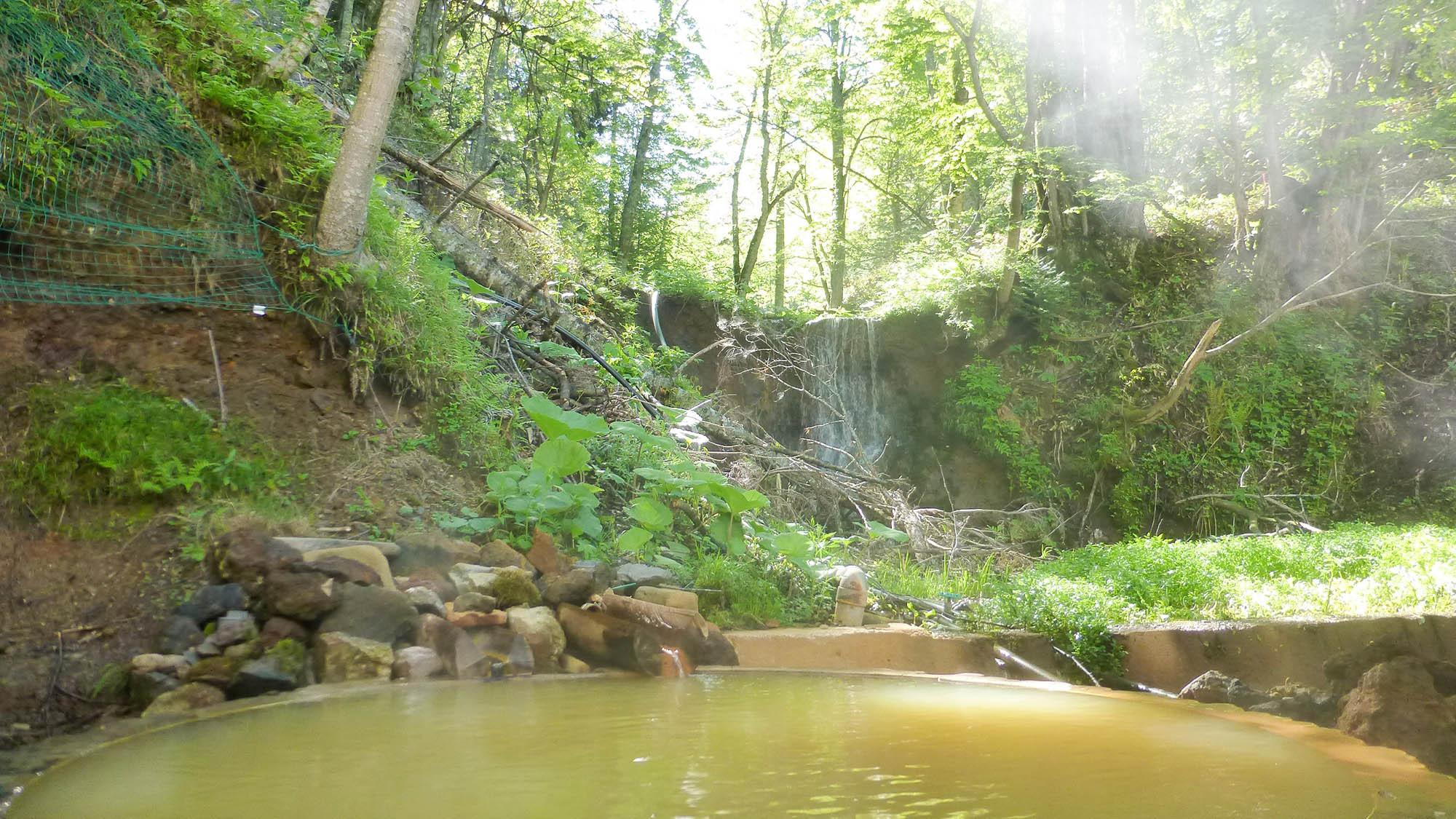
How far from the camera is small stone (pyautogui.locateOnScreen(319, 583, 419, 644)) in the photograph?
11.9ft

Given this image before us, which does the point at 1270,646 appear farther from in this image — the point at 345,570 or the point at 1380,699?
the point at 345,570

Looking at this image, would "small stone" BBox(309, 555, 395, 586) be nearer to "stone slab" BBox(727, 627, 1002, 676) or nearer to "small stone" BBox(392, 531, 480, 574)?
"small stone" BBox(392, 531, 480, 574)

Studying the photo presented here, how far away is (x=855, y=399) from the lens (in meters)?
12.9

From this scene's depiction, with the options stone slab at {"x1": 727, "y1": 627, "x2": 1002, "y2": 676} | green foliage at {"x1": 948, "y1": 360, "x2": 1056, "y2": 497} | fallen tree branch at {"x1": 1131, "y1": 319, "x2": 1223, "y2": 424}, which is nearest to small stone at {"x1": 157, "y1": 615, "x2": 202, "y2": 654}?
stone slab at {"x1": 727, "y1": 627, "x2": 1002, "y2": 676}

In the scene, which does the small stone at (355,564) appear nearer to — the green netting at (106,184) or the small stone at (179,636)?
the small stone at (179,636)

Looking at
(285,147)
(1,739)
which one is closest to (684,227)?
(285,147)

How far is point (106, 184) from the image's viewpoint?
4.72 m

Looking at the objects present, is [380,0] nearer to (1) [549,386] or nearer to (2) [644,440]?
(1) [549,386]

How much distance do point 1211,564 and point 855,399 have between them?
6.67 meters

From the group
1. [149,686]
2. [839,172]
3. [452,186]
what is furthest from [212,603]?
[839,172]

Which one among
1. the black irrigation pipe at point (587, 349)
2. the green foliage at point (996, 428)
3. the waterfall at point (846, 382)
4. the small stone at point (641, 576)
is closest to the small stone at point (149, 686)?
the small stone at point (641, 576)

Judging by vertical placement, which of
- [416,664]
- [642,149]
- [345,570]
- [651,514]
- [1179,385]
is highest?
[642,149]

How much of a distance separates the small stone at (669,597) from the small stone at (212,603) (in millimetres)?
1912

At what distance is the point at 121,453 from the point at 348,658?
5.93 feet
